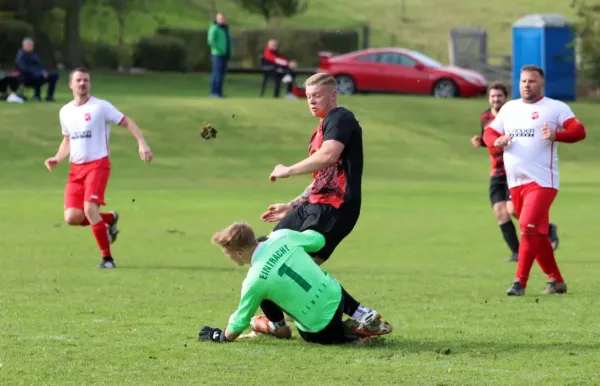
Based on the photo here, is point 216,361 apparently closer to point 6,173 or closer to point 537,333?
point 537,333

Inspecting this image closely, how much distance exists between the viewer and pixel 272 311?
947 cm

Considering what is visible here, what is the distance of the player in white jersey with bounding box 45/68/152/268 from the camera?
14969 millimetres

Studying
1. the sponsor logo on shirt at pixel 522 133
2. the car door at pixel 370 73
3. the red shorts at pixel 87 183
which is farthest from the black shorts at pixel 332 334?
the car door at pixel 370 73

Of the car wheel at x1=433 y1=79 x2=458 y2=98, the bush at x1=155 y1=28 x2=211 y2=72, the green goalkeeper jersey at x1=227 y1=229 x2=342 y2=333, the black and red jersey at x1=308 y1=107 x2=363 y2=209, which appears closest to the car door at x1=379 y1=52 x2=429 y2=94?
the car wheel at x1=433 y1=79 x2=458 y2=98

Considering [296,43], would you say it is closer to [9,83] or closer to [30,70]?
[9,83]

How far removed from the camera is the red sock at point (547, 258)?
12.5m

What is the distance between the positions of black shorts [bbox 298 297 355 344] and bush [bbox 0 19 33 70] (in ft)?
163

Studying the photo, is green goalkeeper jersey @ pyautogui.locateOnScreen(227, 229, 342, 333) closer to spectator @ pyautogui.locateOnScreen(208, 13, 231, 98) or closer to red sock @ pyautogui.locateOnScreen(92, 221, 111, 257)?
red sock @ pyautogui.locateOnScreen(92, 221, 111, 257)

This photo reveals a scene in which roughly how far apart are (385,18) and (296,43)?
22.4 meters

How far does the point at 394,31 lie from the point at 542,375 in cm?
6925

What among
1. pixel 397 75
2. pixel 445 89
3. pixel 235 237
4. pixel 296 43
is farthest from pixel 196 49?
pixel 235 237

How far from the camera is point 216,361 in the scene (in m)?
8.61

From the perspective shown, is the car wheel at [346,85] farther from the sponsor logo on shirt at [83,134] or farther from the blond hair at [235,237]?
the blond hair at [235,237]

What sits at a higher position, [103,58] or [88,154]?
[88,154]
